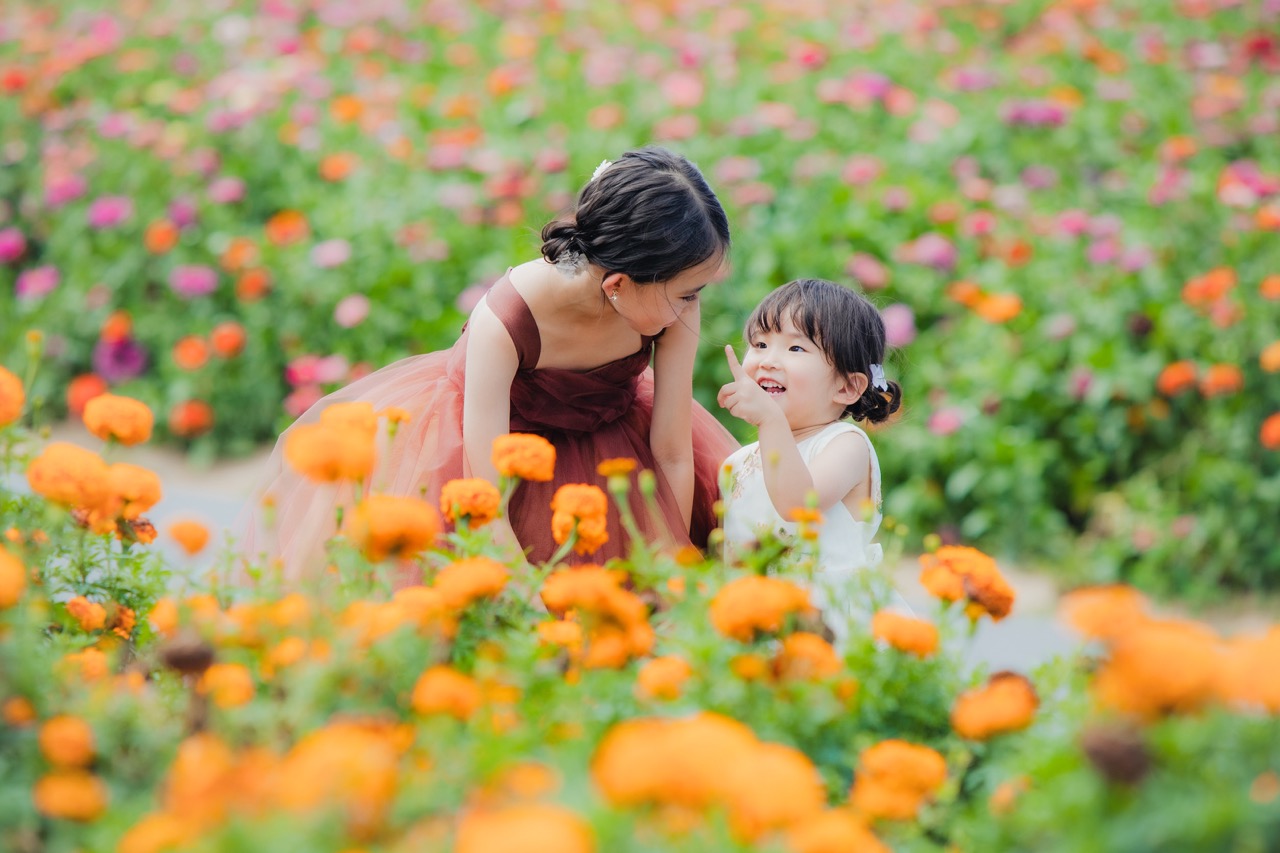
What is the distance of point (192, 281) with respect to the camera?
16.3 feet

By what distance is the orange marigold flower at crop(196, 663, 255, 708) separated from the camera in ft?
3.62

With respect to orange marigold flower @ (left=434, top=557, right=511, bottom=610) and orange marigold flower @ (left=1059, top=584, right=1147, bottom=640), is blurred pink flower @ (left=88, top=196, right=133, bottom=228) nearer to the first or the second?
orange marigold flower @ (left=434, top=557, right=511, bottom=610)

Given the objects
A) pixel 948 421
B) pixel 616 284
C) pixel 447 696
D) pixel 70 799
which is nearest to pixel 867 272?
→ pixel 948 421

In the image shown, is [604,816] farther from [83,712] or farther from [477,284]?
[477,284]

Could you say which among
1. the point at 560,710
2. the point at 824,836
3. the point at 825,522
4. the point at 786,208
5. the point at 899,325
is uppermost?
the point at 824,836

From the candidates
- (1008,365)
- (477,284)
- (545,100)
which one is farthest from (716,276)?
(545,100)

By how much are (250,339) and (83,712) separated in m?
4.11

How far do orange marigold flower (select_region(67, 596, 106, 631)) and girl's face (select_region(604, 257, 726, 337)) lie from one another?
1.06 m

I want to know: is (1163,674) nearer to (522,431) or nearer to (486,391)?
(486,391)

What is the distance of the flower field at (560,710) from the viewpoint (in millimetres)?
874

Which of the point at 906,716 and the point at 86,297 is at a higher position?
the point at 906,716

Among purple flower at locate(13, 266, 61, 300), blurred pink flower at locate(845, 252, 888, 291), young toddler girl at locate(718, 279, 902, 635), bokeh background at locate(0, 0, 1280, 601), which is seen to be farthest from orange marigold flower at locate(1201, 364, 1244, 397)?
purple flower at locate(13, 266, 61, 300)

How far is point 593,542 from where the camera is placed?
158 centimetres

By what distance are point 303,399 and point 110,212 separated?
1.58m
